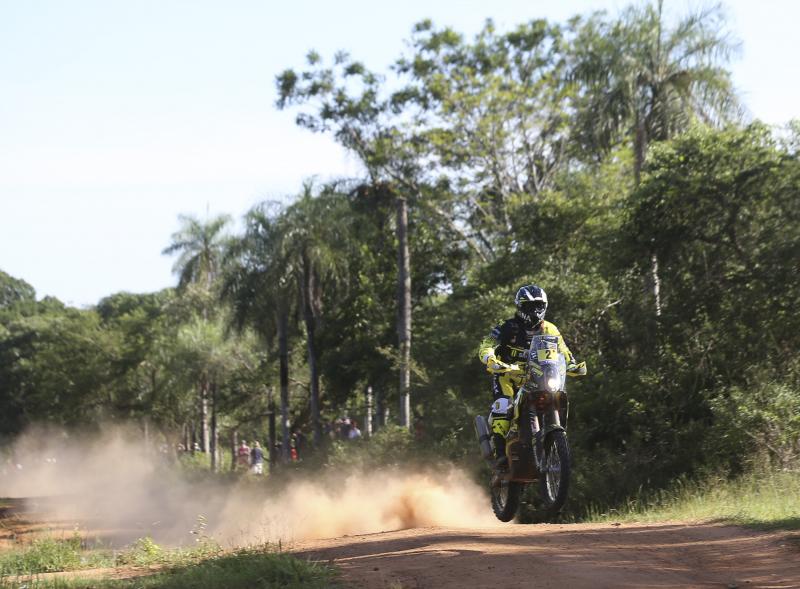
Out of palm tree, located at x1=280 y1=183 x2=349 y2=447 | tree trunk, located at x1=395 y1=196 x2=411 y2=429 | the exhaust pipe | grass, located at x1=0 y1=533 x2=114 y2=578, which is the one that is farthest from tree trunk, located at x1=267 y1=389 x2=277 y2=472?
the exhaust pipe

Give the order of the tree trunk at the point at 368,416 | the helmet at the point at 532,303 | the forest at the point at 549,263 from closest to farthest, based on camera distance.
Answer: the helmet at the point at 532,303, the forest at the point at 549,263, the tree trunk at the point at 368,416

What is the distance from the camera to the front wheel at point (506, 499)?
442 inches

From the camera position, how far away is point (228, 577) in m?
8.80

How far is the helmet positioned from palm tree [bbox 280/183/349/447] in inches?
1117

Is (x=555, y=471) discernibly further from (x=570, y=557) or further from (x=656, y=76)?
(x=656, y=76)

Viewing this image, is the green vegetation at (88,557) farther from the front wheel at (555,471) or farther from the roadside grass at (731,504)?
the roadside grass at (731,504)

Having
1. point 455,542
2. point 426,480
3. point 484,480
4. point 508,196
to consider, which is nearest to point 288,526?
point 426,480

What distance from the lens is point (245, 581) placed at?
8727mm

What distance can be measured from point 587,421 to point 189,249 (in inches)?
1561

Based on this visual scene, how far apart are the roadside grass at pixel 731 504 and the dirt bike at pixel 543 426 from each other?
2.47 meters

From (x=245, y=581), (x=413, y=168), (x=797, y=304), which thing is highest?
(x=413, y=168)

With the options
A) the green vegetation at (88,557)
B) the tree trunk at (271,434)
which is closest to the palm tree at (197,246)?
the tree trunk at (271,434)

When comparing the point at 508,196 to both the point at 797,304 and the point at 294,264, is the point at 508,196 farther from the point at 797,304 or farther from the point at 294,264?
the point at 797,304

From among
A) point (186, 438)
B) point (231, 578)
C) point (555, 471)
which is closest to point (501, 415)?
point (555, 471)
